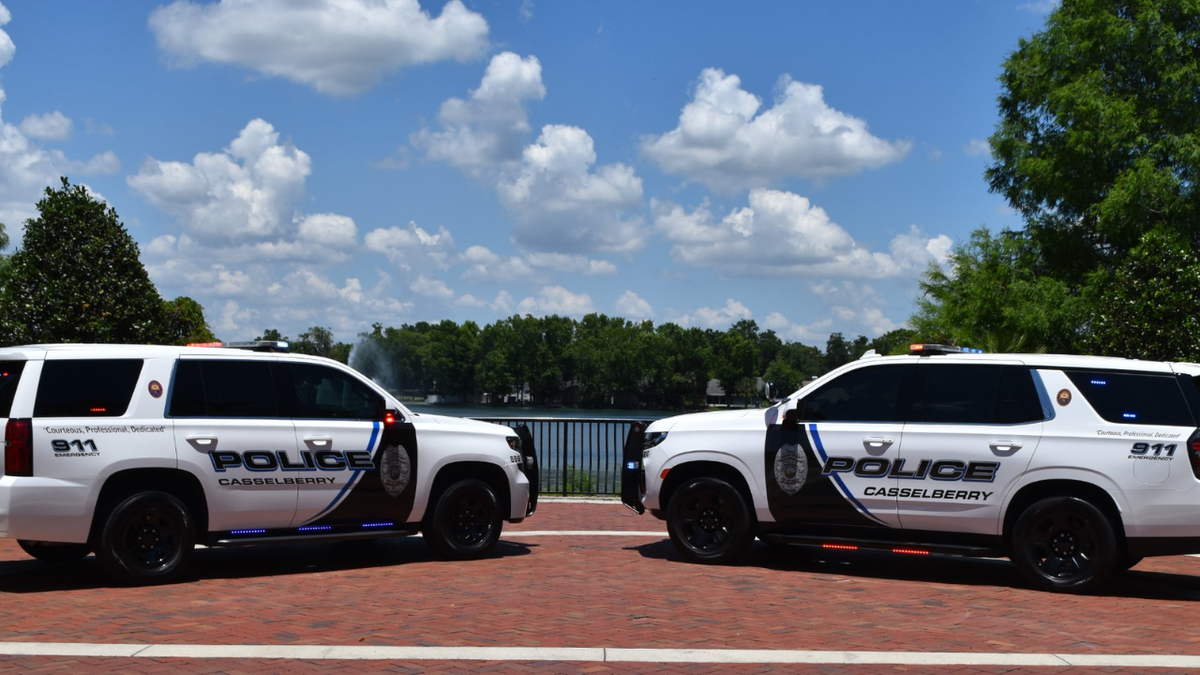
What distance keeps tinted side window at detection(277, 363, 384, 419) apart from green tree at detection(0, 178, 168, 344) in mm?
19346

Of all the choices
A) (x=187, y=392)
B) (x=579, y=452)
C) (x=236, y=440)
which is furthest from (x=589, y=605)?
(x=579, y=452)

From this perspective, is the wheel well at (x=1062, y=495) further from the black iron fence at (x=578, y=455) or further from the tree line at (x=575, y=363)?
the tree line at (x=575, y=363)

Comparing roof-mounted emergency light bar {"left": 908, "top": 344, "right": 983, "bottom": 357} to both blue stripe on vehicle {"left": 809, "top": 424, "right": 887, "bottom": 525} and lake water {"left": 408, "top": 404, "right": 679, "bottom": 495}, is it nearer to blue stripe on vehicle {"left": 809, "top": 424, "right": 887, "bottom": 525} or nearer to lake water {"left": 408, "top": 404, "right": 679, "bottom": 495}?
blue stripe on vehicle {"left": 809, "top": 424, "right": 887, "bottom": 525}

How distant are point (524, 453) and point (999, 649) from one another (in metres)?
5.54

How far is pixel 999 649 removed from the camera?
7.15 m

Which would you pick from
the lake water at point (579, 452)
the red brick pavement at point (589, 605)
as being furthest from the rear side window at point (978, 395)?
the lake water at point (579, 452)

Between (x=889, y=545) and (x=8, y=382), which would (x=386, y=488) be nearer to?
(x=8, y=382)

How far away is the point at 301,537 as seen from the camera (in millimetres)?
9797

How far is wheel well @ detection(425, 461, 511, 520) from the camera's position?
35.0 ft

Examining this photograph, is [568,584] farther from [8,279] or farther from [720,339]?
[720,339]

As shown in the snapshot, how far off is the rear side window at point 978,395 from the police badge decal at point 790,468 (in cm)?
107

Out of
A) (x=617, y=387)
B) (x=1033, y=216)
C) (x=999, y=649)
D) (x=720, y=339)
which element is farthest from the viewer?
(x=720, y=339)

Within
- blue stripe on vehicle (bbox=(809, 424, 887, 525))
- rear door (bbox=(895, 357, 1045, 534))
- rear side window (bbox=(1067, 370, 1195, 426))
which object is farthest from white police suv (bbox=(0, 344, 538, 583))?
rear side window (bbox=(1067, 370, 1195, 426))

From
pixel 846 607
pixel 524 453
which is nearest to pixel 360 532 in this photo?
pixel 524 453
